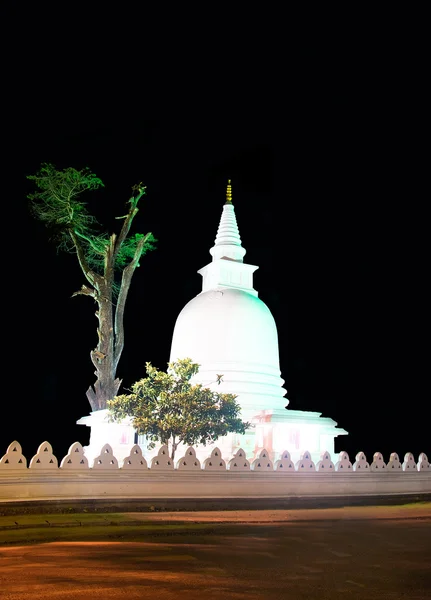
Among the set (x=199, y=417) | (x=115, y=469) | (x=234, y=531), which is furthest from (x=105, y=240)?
(x=234, y=531)

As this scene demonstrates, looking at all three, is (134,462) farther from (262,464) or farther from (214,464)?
(262,464)

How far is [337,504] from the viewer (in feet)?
55.3

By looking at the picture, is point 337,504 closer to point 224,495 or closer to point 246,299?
point 224,495

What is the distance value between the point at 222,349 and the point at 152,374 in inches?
322

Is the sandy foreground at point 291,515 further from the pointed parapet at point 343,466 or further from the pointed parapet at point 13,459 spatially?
the pointed parapet at point 13,459

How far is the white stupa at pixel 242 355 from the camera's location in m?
26.6

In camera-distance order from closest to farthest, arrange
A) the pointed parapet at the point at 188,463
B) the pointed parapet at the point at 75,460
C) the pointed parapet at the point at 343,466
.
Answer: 1. the pointed parapet at the point at 75,460
2. the pointed parapet at the point at 188,463
3. the pointed parapet at the point at 343,466

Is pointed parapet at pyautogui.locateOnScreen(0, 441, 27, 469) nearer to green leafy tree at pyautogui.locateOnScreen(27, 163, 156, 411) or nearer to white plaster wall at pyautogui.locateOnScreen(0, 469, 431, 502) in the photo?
white plaster wall at pyautogui.locateOnScreen(0, 469, 431, 502)

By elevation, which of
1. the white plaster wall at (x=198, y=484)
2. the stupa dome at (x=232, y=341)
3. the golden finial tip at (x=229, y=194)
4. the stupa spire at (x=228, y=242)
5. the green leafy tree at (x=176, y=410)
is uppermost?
the golden finial tip at (x=229, y=194)

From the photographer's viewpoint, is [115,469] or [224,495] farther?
[224,495]

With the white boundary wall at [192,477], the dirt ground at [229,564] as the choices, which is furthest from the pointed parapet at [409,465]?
the dirt ground at [229,564]

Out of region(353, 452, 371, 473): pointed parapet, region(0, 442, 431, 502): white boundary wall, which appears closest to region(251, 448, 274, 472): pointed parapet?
region(0, 442, 431, 502): white boundary wall

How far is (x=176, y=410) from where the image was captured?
20.6 meters

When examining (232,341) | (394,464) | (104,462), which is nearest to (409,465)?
(394,464)
